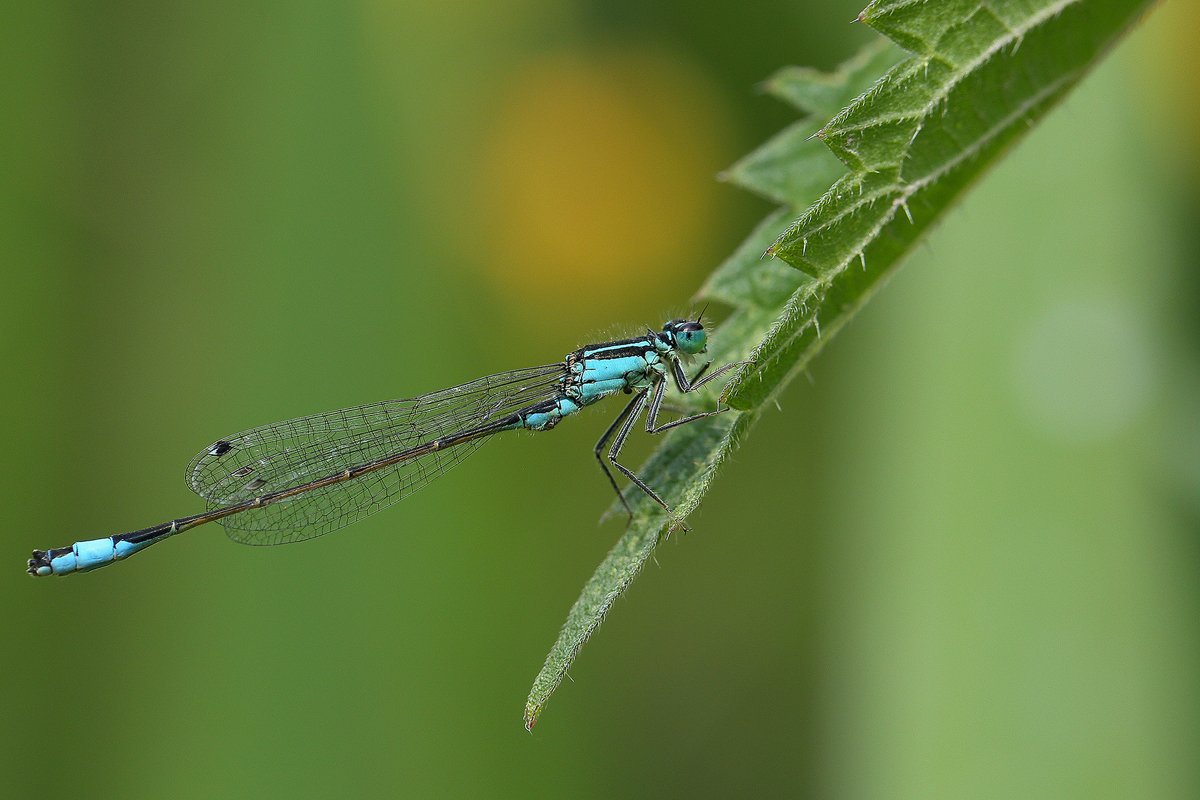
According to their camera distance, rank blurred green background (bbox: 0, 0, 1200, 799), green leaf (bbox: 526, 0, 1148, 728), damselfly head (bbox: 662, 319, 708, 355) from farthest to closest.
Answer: blurred green background (bbox: 0, 0, 1200, 799) < damselfly head (bbox: 662, 319, 708, 355) < green leaf (bbox: 526, 0, 1148, 728)

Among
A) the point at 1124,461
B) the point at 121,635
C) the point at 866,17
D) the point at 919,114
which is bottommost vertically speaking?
the point at 1124,461

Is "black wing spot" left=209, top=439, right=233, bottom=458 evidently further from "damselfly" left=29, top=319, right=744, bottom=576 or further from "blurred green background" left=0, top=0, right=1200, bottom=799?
"blurred green background" left=0, top=0, right=1200, bottom=799

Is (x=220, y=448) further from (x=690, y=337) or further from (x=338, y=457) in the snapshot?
(x=690, y=337)

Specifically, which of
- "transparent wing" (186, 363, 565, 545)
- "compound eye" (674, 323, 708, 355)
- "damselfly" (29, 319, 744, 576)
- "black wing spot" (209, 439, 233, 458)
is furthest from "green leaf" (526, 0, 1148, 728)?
"black wing spot" (209, 439, 233, 458)

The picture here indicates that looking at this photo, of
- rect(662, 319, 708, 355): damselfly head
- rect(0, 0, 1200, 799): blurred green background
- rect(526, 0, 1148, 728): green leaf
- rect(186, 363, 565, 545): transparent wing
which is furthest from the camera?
rect(186, 363, 565, 545): transparent wing

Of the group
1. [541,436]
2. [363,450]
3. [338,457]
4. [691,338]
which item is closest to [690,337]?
[691,338]

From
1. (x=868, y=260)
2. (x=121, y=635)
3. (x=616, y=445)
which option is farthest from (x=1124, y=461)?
(x=121, y=635)

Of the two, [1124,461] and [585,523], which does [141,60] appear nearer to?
[585,523]

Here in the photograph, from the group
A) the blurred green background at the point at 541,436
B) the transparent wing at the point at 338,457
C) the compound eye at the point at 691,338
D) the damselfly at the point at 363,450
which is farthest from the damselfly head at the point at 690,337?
the blurred green background at the point at 541,436
